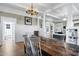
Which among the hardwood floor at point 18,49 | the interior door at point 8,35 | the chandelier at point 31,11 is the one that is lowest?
the hardwood floor at point 18,49

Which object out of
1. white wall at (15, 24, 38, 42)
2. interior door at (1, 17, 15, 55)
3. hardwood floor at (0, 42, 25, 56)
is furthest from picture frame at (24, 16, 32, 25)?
hardwood floor at (0, 42, 25, 56)

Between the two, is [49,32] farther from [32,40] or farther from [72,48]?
[72,48]

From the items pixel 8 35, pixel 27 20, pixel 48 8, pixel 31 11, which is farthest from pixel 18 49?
pixel 48 8

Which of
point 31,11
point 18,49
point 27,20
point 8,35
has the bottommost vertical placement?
point 18,49

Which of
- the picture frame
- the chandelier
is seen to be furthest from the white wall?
the chandelier

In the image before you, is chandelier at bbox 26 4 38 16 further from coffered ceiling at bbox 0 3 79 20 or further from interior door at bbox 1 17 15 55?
interior door at bbox 1 17 15 55

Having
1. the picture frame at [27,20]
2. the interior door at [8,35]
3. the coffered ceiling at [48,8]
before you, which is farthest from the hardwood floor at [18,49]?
the coffered ceiling at [48,8]

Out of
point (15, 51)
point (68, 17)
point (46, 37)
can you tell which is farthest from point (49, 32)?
point (15, 51)

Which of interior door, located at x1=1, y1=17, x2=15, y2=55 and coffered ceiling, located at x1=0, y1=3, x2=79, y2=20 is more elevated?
coffered ceiling, located at x1=0, y1=3, x2=79, y2=20

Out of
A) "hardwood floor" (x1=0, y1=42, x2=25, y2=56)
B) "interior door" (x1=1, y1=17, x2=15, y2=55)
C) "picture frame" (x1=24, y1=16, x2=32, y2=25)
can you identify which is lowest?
"hardwood floor" (x1=0, y1=42, x2=25, y2=56)

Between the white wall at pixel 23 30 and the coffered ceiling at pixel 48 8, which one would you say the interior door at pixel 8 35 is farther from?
the coffered ceiling at pixel 48 8

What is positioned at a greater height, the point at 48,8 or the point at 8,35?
the point at 48,8

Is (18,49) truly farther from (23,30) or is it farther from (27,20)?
(27,20)

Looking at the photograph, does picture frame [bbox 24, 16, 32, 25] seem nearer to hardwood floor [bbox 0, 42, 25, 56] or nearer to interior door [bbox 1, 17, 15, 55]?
interior door [bbox 1, 17, 15, 55]
